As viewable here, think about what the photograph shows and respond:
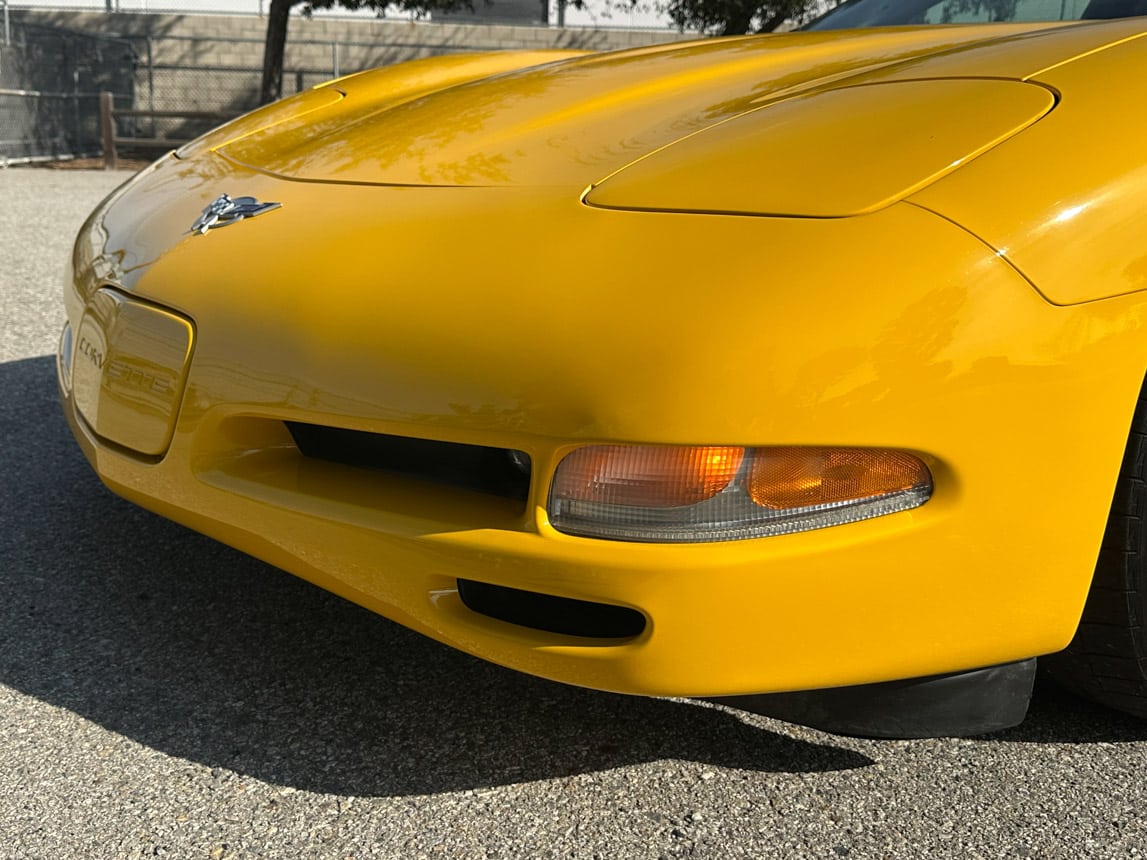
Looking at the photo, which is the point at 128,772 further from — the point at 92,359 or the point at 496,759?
the point at 92,359

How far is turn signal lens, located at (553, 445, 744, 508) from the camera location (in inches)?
52.6

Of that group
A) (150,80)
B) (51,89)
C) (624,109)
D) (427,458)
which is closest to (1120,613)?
(427,458)

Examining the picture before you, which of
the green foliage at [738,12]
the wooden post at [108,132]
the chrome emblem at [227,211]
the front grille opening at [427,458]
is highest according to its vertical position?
the green foliage at [738,12]

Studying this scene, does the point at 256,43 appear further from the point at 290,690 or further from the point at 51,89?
the point at 290,690

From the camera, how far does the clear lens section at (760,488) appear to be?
1.33 meters

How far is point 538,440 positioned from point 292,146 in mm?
1133

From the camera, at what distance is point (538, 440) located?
1362mm

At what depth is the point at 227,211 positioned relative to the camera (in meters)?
1.90

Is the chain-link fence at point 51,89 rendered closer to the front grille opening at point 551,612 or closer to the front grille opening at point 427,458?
the front grille opening at point 427,458

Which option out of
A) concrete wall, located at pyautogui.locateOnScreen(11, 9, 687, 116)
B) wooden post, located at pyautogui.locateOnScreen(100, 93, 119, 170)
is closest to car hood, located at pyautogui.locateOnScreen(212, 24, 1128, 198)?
wooden post, located at pyautogui.locateOnScreen(100, 93, 119, 170)

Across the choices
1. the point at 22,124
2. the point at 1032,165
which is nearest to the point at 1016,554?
the point at 1032,165

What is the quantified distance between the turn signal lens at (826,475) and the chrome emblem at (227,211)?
0.96 metres

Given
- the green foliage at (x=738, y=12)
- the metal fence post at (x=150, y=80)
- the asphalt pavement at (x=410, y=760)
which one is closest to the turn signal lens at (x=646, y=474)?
the asphalt pavement at (x=410, y=760)

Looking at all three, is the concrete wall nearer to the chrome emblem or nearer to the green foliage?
the green foliage
